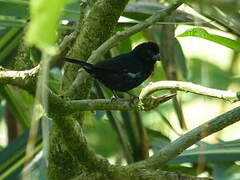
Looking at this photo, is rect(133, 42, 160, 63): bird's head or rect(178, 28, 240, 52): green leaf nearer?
rect(178, 28, 240, 52): green leaf

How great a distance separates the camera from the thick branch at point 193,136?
157 centimetres

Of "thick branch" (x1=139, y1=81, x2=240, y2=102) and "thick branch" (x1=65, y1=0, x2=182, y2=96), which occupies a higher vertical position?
"thick branch" (x1=65, y1=0, x2=182, y2=96)

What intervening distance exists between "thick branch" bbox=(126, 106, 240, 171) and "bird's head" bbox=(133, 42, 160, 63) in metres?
1.66

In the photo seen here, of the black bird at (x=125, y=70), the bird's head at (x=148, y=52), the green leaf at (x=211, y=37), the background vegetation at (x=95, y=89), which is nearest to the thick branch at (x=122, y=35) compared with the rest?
the background vegetation at (x=95, y=89)

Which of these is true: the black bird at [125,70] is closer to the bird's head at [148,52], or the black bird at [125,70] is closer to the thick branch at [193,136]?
the bird's head at [148,52]

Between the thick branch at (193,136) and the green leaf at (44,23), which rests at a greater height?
the green leaf at (44,23)

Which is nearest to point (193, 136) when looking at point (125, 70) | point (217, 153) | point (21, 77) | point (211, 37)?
point (211, 37)

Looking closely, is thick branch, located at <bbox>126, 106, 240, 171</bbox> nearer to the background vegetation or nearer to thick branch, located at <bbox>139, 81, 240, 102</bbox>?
the background vegetation

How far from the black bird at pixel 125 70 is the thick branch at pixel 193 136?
96 cm

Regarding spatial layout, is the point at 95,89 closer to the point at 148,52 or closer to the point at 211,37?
the point at 148,52

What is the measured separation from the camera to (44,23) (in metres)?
0.41

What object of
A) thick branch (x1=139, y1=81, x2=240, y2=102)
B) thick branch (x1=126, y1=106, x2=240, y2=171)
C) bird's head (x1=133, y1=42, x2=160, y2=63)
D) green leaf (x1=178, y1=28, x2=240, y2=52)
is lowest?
thick branch (x1=126, y1=106, x2=240, y2=171)

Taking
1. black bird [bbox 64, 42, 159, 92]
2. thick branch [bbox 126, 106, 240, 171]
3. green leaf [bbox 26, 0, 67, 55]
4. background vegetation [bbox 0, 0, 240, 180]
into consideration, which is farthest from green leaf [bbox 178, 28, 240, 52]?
green leaf [bbox 26, 0, 67, 55]

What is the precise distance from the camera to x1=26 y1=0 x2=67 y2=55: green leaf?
0.41 meters
